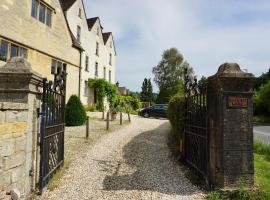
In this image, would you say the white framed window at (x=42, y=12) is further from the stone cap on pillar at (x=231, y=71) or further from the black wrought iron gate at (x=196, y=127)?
the stone cap on pillar at (x=231, y=71)

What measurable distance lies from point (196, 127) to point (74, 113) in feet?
36.3

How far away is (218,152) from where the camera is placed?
6098 mm

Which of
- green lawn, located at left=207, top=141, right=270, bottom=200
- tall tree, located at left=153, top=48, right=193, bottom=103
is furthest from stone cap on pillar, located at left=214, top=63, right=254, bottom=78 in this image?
tall tree, located at left=153, top=48, right=193, bottom=103

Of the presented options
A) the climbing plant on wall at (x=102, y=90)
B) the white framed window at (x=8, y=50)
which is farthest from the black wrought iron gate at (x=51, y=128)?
the climbing plant on wall at (x=102, y=90)

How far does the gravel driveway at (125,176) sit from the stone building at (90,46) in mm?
17061

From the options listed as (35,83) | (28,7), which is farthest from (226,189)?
(28,7)

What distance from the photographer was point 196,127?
299 inches

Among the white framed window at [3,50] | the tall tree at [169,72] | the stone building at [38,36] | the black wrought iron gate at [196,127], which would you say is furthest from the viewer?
the tall tree at [169,72]

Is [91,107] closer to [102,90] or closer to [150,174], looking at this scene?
[102,90]

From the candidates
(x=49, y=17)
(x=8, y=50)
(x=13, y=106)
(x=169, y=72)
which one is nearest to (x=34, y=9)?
(x=49, y=17)

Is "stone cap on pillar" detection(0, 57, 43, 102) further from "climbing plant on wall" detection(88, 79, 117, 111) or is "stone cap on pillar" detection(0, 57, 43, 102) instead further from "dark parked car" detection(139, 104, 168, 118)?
"climbing plant on wall" detection(88, 79, 117, 111)

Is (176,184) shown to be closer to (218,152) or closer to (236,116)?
(218,152)

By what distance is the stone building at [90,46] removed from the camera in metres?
25.5

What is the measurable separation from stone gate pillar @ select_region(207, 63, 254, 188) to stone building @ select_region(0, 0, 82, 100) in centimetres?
871
